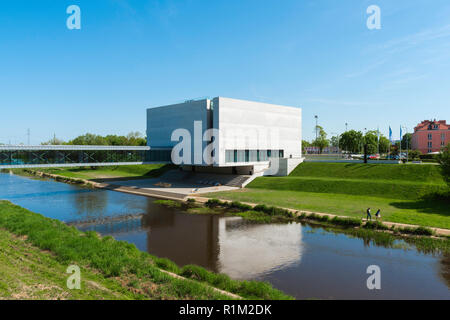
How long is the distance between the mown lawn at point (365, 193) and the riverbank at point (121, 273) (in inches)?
738

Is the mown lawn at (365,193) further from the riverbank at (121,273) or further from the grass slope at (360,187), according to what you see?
the riverbank at (121,273)

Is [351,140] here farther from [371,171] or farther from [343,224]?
[343,224]

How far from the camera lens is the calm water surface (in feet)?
51.6

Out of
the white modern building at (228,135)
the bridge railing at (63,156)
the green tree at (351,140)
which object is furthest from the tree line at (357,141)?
the bridge railing at (63,156)

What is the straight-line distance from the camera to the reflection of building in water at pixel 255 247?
18.4 metres

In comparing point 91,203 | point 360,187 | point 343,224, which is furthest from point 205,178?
point 343,224

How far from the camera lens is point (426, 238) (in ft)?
75.7

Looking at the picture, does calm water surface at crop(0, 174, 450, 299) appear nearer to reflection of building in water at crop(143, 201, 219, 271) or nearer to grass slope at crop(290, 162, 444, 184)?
reflection of building in water at crop(143, 201, 219, 271)

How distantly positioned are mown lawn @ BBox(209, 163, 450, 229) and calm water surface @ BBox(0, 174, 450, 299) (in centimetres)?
718

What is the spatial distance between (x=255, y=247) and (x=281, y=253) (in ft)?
7.26

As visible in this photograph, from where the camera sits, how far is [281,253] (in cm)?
2100

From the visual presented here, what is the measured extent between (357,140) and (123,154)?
75.7m

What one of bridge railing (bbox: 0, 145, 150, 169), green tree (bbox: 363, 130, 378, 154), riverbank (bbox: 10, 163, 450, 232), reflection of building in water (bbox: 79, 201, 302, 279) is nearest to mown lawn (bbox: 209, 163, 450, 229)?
riverbank (bbox: 10, 163, 450, 232)
